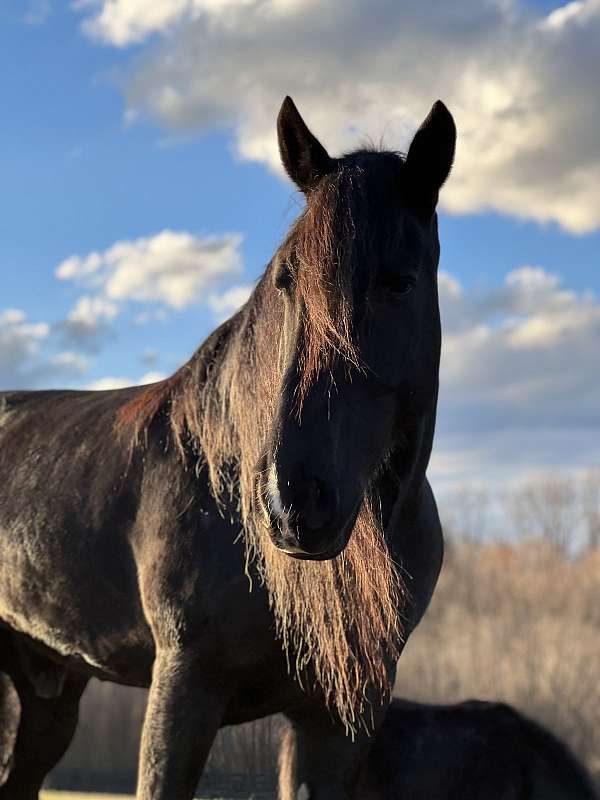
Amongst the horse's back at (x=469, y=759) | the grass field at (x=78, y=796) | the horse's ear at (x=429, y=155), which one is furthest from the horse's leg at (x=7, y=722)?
the grass field at (x=78, y=796)

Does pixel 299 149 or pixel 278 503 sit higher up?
pixel 299 149

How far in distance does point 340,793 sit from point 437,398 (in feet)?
4.20

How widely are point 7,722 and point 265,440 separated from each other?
2394 millimetres

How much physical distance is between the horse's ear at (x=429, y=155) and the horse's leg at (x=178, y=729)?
4.48 ft

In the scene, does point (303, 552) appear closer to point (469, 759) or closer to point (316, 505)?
point (316, 505)

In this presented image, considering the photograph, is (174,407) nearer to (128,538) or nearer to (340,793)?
(128,538)

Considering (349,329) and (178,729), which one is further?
(178,729)

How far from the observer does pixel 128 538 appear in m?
2.96

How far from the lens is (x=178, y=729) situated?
2609 millimetres

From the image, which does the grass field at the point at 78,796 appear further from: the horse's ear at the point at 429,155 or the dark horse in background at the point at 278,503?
the horse's ear at the point at 429,155

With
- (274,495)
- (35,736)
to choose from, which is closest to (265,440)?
(274,495)

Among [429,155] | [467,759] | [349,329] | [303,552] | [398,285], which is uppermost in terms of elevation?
[429,155]

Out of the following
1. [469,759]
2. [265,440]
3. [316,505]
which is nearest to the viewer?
[316,505]

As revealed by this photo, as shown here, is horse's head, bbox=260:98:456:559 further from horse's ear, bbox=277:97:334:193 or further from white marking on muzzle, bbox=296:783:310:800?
white marking on muzzle, bbox=296:783:310:800
